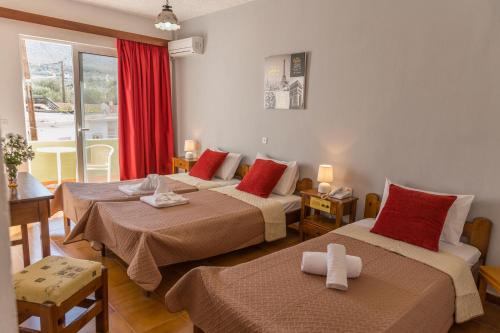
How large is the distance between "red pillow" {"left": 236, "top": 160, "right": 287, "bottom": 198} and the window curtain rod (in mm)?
2830

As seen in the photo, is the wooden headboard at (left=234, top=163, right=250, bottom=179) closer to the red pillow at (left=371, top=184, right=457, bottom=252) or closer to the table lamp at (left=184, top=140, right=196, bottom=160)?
the table lamp at (left=184, top=140, right=196, bottom=160)

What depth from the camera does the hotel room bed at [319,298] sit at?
5.35 ft

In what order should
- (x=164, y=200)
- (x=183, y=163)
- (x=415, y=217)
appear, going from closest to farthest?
(x=415, y=217) < (x=164, y=200) < (x=183, y=163)

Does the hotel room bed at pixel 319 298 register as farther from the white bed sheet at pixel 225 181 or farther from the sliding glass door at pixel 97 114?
the sliding glass door at pixel 97 114

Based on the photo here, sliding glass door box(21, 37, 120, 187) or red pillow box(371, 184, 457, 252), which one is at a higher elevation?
sliding glass door box(21, 37, 120, 187)

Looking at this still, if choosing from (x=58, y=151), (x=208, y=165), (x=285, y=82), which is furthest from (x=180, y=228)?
(x=58, y=151)

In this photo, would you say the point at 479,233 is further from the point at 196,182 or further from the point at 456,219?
the point at 196,182

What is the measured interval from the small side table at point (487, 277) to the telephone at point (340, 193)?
48.8 inches

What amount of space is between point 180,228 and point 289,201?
4.33ft

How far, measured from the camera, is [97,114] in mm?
4996

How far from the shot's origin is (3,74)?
3.99m

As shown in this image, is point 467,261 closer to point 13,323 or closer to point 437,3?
point 437,3

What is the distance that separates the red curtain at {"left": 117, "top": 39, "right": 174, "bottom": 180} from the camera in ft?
16.5

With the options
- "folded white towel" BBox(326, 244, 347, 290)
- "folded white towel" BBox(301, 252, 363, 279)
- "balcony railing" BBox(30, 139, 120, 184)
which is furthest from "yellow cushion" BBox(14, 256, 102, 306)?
"balcony railing" BBox(30, 139, 120, 184)
